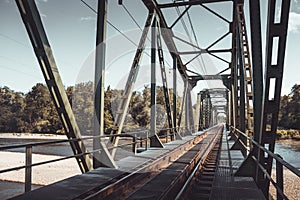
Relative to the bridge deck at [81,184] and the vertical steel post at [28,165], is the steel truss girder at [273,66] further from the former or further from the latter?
the vertical steel post at [28,165]

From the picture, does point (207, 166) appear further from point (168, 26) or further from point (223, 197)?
point (168, 26)

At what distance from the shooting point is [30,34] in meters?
3.74

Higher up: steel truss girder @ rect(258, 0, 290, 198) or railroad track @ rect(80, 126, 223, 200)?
steel truss girder @ rect(258, 0, 290, 198)

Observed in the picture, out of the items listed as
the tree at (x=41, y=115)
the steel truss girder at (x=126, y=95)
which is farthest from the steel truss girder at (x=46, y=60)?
the tree at (x=41, y=115)

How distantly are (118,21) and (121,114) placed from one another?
220 inches

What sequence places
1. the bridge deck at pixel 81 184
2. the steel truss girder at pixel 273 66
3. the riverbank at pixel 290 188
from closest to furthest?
the steel truss girder at pixel 273 66
the bridge deck at pixel 81 184
the riverbank at pixel 290 188

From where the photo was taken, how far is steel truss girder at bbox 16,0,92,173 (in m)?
3.63

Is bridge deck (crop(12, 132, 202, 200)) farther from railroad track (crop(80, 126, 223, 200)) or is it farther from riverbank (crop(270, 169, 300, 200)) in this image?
riverbank (crop(270, 169, 300, 200))

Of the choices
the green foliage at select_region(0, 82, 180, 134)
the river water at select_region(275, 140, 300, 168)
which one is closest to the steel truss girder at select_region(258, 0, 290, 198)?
the river water at select_region(275, 140, 300, 168)

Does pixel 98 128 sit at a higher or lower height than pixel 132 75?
lower

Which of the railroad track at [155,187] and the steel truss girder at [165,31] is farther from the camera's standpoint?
the steel truss girder at [165,31]

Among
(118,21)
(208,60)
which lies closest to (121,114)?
(118,21)

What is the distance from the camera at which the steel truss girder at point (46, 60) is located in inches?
143

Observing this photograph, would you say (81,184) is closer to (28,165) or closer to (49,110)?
(28,165)
